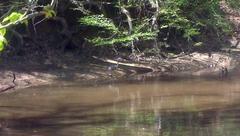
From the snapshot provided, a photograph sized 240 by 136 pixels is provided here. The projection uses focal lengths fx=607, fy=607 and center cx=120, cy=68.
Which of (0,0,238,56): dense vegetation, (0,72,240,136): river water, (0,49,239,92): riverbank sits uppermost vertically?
(0,0,238,56): dense vegetation

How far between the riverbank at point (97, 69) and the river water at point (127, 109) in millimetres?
705

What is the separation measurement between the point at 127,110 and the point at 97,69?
4436 millimetres

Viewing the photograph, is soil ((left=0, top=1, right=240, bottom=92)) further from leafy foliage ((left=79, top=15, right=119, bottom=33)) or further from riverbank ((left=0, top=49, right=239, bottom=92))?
leafy foliage ((left=79, top=15, right=119, bottom=33))

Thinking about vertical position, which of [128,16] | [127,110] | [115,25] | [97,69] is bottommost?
[127,110]

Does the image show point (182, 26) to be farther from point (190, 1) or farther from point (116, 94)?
point (116, 94)

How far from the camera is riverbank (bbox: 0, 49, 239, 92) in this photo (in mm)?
A: 13708

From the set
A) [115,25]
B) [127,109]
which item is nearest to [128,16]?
[115,25]

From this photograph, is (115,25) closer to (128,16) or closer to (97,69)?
(128,16)

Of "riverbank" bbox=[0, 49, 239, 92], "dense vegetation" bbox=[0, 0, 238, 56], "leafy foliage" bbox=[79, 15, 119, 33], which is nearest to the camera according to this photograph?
"riverbank" bbox=[0, 49, 239, 92]

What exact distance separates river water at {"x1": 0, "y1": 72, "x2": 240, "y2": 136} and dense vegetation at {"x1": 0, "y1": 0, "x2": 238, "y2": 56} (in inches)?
69.3

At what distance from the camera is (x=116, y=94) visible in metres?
12.1

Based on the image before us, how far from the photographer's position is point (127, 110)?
34.3 feet

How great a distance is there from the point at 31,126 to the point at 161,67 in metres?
6.91

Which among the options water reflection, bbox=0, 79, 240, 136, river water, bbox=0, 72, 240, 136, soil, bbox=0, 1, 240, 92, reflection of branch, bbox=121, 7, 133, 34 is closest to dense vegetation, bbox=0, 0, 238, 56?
reflection of branch, bbox=121, 7, 133, 34
